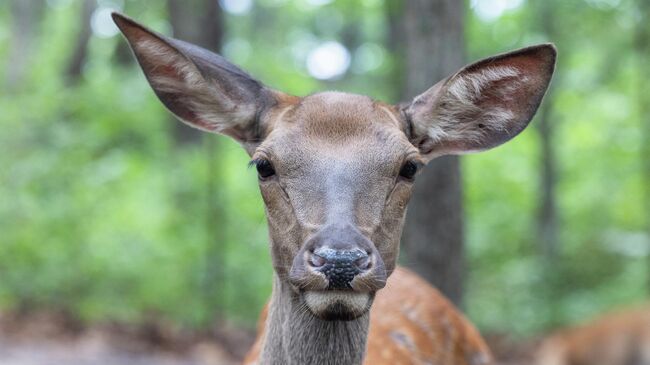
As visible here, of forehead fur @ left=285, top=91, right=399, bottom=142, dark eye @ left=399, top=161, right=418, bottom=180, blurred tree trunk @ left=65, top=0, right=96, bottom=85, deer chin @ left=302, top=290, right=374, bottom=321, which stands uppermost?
blurred tree trunk @ left=65, top=0, right=96, bottom=85

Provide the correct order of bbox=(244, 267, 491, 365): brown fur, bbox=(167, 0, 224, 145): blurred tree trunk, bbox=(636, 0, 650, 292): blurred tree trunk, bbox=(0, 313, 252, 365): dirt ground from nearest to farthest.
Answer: bbox=(244, 267, 491, 365): brown fur
bbox=(0, 313, 252, 365): dirt ground
bbox=(636, 0, 650, 292): blurred tree trunk
bbox=(167, 0, 224, 145): blurred tree trunk

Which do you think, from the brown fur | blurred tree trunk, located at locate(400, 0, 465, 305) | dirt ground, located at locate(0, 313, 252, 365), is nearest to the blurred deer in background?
blurred tree trunk, located at locate(400, 0, 465, 305)

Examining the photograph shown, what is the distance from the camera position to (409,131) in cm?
414

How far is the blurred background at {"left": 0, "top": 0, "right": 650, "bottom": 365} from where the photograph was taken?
919 centimetres

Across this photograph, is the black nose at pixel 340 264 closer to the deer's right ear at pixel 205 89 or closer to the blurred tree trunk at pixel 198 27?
the deer's right ear at pixel 205 89

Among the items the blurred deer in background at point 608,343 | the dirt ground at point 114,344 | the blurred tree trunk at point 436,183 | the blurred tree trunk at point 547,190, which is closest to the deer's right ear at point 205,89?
the blurred tree trunk at point 436,183

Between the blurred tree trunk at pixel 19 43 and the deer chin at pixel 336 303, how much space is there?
16623 mm

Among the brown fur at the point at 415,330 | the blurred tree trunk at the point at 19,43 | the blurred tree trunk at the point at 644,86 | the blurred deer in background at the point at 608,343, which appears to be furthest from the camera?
the blurred tree trunk at the point at 19,43

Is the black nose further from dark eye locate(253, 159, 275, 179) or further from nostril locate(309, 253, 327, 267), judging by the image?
dark eye locate(253, 159, 275, 179)

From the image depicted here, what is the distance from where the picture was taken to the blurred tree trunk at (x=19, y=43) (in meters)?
20.5

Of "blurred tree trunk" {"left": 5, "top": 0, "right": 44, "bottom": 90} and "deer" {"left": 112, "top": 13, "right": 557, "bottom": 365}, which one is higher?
"blurred tree trunk" {"left": 5, "top": 0, "right": 44, "bottom": 90}

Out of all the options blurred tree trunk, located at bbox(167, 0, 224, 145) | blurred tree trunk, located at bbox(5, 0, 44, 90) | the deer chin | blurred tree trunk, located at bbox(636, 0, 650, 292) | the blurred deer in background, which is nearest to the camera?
the deer chin

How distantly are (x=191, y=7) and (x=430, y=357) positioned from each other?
8985mm

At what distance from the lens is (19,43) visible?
21750mm
